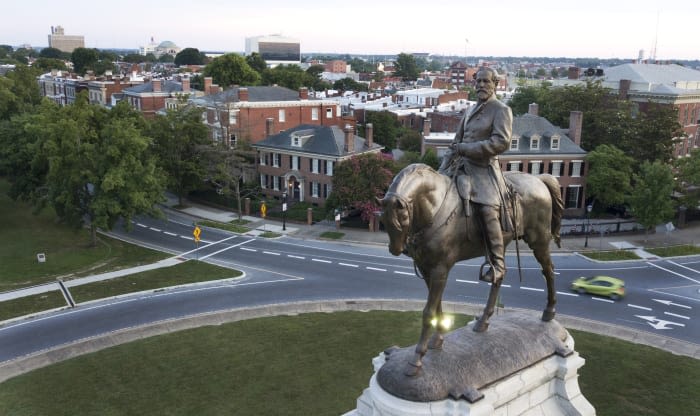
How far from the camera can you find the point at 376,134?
254 ft

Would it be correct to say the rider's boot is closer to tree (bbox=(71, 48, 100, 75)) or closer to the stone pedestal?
the stone pedestal

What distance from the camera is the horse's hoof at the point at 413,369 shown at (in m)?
13.2

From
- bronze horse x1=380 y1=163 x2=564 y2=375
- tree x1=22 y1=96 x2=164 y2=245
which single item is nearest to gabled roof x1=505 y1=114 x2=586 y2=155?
tree x1=22 y1=96 x2=164 y2=245

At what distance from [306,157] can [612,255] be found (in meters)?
28.7

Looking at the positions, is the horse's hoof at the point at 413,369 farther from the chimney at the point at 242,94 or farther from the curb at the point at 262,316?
the chimney at the point at 242,94

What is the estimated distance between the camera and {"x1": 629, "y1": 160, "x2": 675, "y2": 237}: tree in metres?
43.2

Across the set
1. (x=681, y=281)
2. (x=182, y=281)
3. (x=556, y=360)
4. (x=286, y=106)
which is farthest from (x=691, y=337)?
(x=286, y=106)

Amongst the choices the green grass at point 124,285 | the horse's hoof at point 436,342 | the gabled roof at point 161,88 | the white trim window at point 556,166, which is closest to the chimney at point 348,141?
the white trim window at point 556,166

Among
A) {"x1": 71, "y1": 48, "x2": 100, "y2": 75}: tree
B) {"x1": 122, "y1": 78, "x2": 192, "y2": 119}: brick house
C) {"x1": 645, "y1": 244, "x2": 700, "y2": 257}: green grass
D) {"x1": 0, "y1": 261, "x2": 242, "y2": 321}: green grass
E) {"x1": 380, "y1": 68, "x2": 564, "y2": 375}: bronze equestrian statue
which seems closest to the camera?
{"x1": 380, "y1": 68, "x2": 564, "y2": 375}: bronze equestrian statue

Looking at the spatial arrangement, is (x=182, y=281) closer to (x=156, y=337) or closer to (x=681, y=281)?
(x=156, y=337)

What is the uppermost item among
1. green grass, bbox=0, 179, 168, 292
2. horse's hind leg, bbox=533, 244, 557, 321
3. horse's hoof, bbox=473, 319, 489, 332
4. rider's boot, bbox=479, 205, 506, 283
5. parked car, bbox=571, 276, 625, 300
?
rider's boot, bbox=479, 205, 506, 283

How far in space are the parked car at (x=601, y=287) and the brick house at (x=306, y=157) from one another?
82.3 feet

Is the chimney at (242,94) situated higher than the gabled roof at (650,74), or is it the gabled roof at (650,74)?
the gabled roof at (650,74)

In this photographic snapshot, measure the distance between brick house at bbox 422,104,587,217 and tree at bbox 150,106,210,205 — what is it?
28.2m
